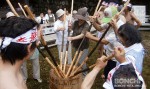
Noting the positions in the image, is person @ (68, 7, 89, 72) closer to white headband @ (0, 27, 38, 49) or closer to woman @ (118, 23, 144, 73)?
woman @ (118, 23, 144, 73)

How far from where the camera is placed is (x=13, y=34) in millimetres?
1695

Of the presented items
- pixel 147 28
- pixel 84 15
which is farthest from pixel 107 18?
pixel 147 28

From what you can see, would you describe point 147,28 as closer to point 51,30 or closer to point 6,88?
point 51,30

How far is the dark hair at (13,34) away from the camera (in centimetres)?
170

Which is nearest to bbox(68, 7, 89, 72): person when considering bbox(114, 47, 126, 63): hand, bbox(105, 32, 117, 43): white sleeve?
bbox(105, 32, 117, 43): white sleeve

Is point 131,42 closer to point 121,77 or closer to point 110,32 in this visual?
point 121,77

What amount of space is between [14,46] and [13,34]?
64mm

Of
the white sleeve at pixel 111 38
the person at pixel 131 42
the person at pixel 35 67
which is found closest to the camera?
the person at pixel 131 42

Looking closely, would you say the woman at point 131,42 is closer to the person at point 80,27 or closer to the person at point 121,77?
the person at point 121,77

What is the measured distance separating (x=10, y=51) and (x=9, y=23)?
15 centimetres

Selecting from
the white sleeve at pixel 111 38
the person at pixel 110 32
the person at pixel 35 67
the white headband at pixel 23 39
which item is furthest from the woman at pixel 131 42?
the person at pixel 35 67

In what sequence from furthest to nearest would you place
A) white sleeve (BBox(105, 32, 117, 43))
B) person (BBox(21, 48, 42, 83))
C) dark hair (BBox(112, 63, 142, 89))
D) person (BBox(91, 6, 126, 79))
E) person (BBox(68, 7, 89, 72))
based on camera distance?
person (BBox(21, 48, 42, 83))
person (BBox(68, 7, 89, 72))
white sleeve (BBox(105, 32, 117, 43))
person (BBox(91, 6, 126, 79))
dark hair (BBox(112, 63, 142, 89))

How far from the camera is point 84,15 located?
5184 millimetres

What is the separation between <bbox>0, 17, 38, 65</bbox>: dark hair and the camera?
5.57ft
